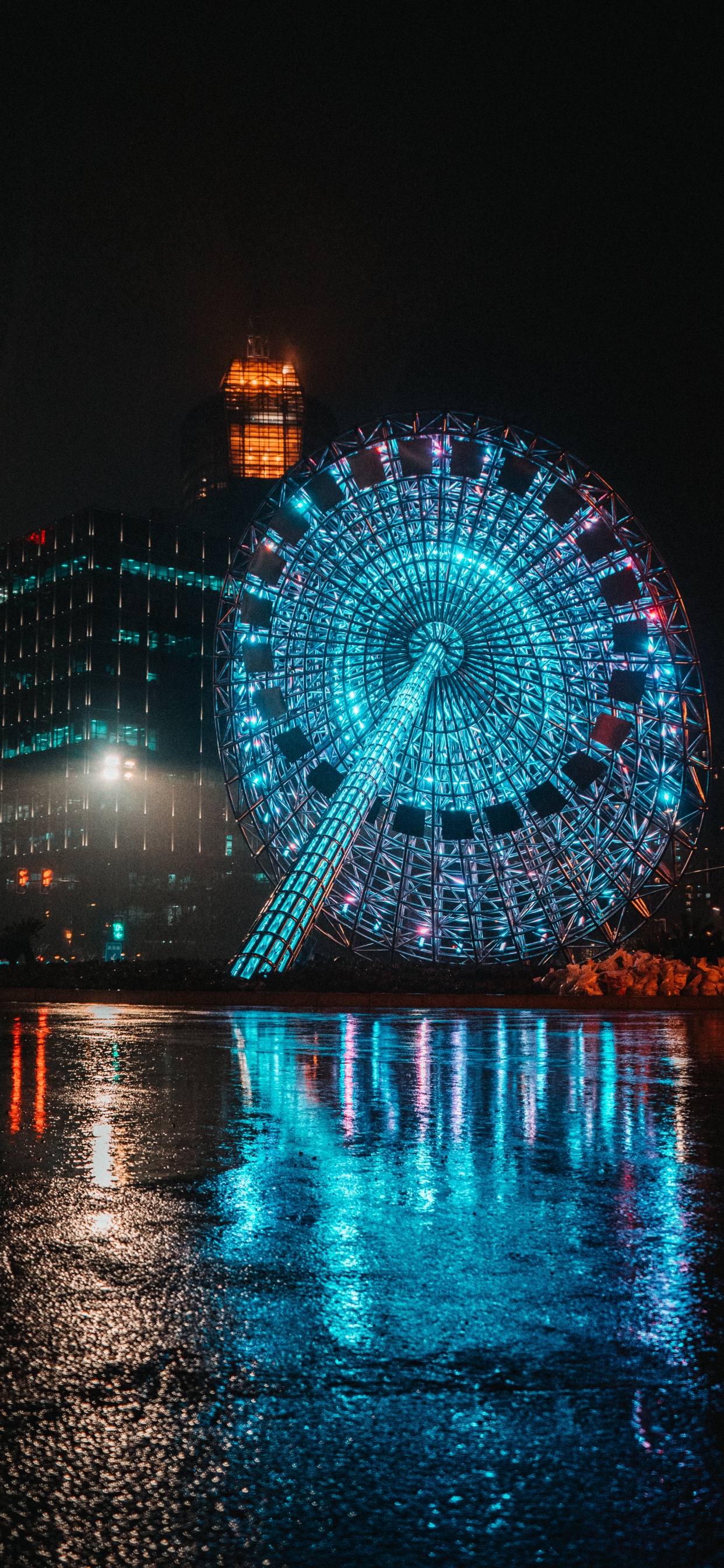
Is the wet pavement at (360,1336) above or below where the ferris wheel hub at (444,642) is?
below

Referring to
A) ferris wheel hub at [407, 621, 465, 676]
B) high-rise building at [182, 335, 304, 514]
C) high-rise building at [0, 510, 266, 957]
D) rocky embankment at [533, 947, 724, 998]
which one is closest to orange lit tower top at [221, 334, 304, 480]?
high-rise building at [182, 335, 304, 514]

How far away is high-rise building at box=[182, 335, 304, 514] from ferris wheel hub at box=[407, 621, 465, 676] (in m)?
97.2

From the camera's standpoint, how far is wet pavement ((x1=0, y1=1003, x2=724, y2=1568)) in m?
3.14

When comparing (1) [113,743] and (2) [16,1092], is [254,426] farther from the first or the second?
(2) [16,1092]

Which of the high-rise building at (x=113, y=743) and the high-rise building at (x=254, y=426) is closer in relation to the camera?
the high-rise building at (x=113, y=743)

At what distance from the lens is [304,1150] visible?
9102mm

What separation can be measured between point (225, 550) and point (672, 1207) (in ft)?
320

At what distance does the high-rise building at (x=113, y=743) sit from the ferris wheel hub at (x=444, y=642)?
→ 47.0m

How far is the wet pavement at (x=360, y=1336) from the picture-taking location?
10.3 ft

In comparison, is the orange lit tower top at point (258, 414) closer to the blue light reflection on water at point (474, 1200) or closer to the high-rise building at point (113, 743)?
the high-rise building at point (113, 743)

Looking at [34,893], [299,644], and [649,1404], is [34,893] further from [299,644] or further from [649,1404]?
[649,1404]

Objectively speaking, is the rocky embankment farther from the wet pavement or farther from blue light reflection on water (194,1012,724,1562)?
the wet pavement

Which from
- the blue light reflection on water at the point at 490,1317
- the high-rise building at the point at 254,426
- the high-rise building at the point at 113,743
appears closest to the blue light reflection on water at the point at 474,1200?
the blue light reflection on water at the point at 490,1317

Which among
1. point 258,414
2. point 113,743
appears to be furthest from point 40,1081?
point 258,414
